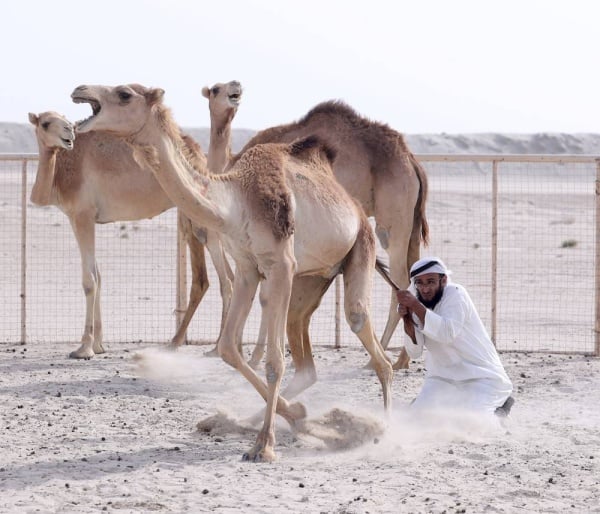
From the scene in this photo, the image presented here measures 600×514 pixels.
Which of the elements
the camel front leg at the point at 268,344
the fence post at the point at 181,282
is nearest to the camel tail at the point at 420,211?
the fence post at the point at 181,282

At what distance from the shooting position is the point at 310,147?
806 cm

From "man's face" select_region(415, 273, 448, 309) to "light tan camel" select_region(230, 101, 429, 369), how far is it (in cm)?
252

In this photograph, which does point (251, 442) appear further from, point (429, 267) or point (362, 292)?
point (429, 267)

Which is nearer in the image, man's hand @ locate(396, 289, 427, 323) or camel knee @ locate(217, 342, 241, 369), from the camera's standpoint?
camel knee @ locate(217, 342, 241, 369)

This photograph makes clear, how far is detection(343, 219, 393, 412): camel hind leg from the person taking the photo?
25.9 feet

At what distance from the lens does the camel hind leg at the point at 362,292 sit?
25.9ft

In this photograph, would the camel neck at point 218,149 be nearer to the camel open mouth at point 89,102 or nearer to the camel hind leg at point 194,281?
the camel hind leg at point 194,281

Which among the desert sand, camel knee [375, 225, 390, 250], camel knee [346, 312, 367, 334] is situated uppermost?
camel knee [375, 225, 390, 250]

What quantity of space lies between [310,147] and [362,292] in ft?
3.43

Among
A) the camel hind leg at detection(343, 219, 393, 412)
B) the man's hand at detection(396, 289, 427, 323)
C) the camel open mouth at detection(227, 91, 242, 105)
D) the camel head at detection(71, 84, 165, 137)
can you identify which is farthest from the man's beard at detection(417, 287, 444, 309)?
the camel open mouth at detection(227, 91, 242, 105)

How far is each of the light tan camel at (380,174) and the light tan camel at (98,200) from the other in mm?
1178

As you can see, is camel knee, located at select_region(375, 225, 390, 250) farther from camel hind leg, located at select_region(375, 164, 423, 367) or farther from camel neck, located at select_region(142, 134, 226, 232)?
camel neck, located at select_region(142, 134, 226, 232)

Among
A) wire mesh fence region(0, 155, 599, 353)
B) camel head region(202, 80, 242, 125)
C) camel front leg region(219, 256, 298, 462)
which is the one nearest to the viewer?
camel front leg region(219, 256, 298, 462)

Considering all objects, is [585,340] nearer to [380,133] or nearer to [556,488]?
[380,133]
